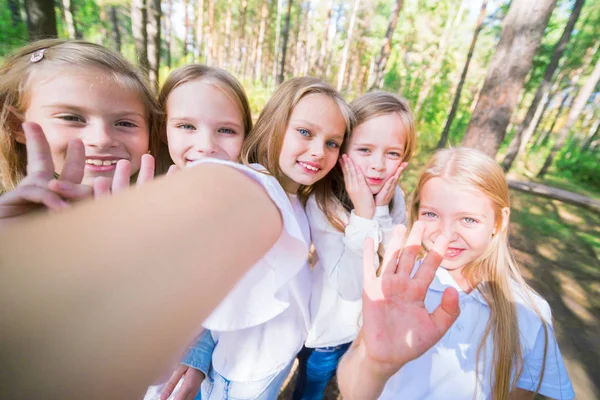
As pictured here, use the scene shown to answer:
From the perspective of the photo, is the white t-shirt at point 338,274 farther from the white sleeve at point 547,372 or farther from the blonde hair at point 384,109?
the white sleeve at point 547,372

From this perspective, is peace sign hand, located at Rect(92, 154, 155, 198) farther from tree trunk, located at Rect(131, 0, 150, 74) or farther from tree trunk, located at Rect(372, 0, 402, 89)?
tree trunk, located at Rect(372, 0, 402, 89)

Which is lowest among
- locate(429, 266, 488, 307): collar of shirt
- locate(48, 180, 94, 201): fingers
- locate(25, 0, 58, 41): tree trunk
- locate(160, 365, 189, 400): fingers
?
locate(160, 365, 189, 400): fingers

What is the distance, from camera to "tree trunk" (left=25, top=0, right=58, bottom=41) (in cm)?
316

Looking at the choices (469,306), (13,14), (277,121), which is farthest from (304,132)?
(13,14)

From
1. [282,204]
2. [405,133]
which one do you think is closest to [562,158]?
[405,133]

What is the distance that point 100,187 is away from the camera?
29.3 inches

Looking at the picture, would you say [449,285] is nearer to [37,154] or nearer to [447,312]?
[447,312]

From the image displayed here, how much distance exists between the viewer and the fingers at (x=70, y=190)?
2.27 feet

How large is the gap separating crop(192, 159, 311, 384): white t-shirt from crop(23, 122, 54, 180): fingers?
0.49 metres

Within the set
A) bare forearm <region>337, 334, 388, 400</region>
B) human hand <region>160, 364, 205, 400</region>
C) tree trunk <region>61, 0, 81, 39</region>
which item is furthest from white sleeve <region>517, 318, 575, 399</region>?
tree trunk <region>61, 0, 81, 39</region>

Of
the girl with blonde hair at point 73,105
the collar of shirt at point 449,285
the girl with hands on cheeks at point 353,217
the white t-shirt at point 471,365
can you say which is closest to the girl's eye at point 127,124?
the girl with blonde hair at point 73,105

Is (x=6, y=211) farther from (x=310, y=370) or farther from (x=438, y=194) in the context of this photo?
(x=310, y=370)

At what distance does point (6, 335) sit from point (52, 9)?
4984 mm

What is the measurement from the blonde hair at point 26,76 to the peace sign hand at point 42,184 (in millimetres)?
618
